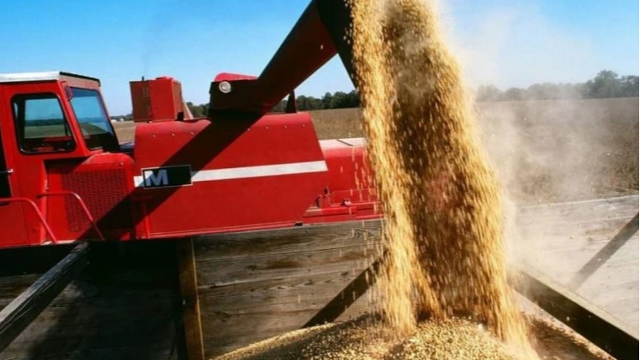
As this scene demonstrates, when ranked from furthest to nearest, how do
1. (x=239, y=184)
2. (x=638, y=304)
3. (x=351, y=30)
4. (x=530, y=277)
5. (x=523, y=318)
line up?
1. (x=239, y=184)
2. (x=638, y=304)
3. (x=523, y=318)
4. (x=530, y=277)
5. (x=351, y=30)

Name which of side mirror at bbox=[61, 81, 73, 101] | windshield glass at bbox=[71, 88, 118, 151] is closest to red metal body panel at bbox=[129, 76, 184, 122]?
windshield glass at bbox=[71, 88, 118, 151]

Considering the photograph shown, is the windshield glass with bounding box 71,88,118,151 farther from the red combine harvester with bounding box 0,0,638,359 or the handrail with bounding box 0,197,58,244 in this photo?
the handrail with bounding box 0,197,58,244

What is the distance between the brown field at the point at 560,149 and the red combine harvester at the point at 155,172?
1921 mm

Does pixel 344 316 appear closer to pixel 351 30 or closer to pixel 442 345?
pixel 442 345

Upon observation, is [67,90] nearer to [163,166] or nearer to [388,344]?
[163,166]

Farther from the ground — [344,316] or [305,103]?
[305,103]

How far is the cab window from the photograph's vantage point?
4758 millimetres

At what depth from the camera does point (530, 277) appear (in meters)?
2.79

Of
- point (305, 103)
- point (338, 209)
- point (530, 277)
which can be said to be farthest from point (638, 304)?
point (305, 103)

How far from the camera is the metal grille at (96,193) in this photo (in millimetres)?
4914

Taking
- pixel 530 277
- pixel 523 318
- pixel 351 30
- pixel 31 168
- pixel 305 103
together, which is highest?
pixel 305 103

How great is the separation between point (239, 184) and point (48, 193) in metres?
1.74

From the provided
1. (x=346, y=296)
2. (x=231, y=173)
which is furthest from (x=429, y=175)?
(x=231, y=173)

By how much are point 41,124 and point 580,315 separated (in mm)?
4738
